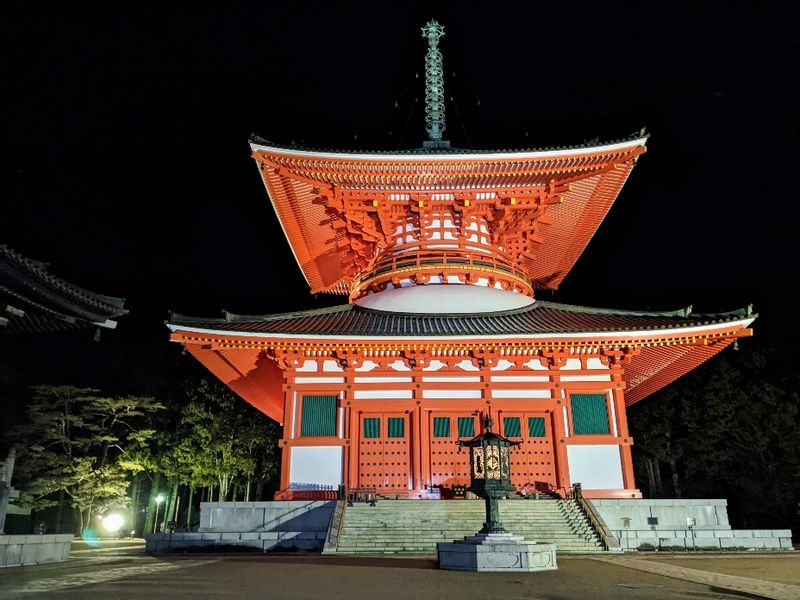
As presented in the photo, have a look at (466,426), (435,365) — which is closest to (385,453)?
(466,426)

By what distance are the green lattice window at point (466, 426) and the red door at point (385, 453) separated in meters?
1.79

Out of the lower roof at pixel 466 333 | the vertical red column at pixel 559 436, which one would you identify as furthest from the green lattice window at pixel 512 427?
the lower roof at pixel 466 333

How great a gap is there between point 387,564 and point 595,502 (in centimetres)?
773

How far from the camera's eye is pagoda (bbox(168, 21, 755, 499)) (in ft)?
61.3

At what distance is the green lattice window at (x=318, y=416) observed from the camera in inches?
757

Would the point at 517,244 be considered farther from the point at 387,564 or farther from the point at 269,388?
the point at 387,564

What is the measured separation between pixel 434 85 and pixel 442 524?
69.5 ft

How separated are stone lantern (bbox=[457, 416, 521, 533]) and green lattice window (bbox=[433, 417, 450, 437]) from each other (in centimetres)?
604

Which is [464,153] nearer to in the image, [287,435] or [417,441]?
[417,441]

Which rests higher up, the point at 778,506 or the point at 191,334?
the point at 191,334

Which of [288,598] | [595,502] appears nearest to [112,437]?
[595,502]

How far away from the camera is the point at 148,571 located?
11.4 metres

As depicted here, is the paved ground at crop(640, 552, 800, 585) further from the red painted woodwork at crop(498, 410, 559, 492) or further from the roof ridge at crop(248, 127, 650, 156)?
the roof ridge at crop(248, 127, 650, 156)

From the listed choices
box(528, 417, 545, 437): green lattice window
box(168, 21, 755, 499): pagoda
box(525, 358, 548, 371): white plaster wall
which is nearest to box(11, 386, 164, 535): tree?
box(168, 21, 755, 499): pagoda
